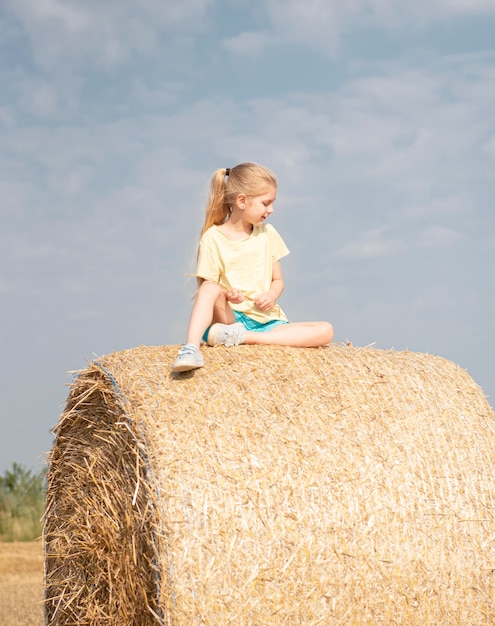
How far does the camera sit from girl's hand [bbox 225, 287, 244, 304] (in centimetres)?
466

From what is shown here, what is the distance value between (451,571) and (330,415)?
2.79ft

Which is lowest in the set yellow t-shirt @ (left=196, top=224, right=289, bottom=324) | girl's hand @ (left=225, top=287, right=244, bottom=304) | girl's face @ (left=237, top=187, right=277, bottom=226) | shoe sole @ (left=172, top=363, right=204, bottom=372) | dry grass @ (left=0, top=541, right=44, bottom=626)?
dry grass @ (left=0, top=541, right=44, bottom=626)

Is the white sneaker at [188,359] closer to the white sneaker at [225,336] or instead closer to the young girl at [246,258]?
the white sneaker at [225,336]

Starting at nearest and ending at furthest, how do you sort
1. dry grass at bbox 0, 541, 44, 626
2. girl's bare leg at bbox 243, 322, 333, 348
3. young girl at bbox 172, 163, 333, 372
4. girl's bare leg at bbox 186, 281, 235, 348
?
girl's bare leg at bbox 186, 281, 235, 348
girl's bare leg at bbox 243, 322, 333, 348
young girl at bbox 172, 163, 333, 372
dry grass at bbox 0, 541, 44, 626

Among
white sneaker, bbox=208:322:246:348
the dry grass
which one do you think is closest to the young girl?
white sneaker, bbox=208:322:246:348

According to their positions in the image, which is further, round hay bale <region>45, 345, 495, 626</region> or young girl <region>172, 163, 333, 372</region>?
young girl <region>172, 163, 333, 372</region>

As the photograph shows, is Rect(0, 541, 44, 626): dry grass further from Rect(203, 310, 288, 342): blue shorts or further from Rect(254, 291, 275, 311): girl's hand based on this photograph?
Rect(254, 291, 275, 311): girl's hand

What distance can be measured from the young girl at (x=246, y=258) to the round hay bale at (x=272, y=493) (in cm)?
35

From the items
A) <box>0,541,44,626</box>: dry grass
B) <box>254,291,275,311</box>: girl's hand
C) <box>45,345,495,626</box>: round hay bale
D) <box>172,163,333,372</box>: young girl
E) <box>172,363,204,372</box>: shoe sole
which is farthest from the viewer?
<box>0,541,44,626</box>: dry grass

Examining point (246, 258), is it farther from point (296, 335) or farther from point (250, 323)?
point (296, 335)

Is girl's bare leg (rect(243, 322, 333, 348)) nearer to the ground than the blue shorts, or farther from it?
nearer to the ground

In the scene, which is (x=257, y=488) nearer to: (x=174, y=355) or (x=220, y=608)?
(x=220, y=608)

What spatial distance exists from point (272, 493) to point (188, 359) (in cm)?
73

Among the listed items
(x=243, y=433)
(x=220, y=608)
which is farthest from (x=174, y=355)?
(x=220, y=608)
